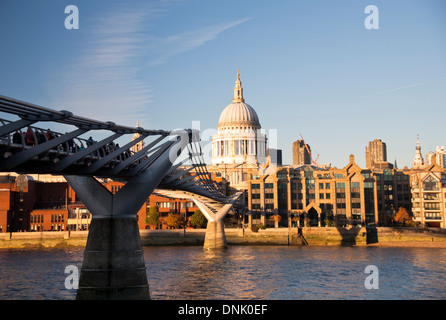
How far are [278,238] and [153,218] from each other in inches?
1098

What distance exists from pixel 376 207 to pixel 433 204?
10.1 m

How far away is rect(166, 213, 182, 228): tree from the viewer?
4407 inches

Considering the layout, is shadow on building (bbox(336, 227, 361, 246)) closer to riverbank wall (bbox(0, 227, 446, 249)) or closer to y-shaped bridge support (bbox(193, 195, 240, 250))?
riverbank wall (bbox(0, 227, 446, 249))

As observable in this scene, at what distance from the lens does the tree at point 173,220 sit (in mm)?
111938

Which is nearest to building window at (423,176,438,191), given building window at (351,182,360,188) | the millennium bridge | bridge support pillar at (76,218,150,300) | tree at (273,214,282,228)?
building window at (351,182,360,188)

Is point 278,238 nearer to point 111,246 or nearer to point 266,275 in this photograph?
point 266,275

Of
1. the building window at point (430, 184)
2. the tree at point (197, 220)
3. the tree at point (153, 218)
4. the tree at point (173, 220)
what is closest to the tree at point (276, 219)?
the tree at point (197, 220)

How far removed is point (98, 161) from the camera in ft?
101

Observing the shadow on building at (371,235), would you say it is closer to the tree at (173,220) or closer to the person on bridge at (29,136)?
the tree at (173,220)

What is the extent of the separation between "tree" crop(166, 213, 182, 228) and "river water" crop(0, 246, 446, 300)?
34404 millimetres

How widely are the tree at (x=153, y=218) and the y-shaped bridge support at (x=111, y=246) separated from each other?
77.8m

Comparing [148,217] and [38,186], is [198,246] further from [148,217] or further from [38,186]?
[38,186]
